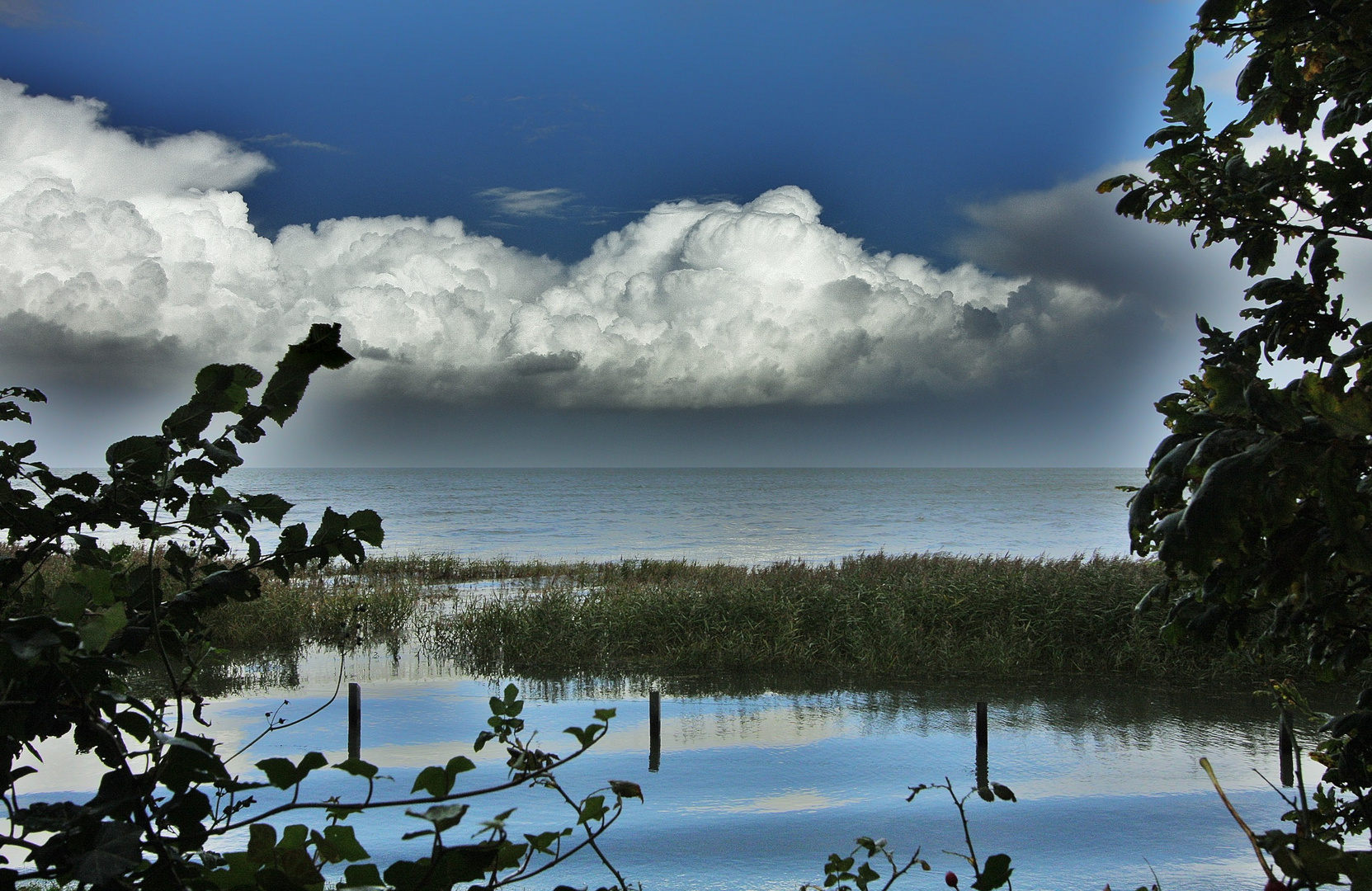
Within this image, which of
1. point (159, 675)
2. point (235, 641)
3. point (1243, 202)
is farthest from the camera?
point (235, 641)

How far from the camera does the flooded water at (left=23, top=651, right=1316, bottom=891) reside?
852 centimetres

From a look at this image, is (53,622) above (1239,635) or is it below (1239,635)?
above

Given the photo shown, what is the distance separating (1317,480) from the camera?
1.63m

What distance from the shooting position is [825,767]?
11.4 metres

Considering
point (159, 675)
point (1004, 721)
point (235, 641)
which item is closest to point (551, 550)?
point (235, 641)

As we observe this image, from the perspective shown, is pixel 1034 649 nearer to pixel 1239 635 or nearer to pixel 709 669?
pixel 709 669

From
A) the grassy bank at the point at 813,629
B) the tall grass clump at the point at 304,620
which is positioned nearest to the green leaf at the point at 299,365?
the grassy bank at the point at 813,629

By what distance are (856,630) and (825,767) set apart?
6.33 meters

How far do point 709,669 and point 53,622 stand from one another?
636 inches

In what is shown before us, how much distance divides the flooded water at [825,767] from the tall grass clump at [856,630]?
974 mm

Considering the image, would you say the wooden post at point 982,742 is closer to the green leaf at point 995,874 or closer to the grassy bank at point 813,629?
the grassy bank at point 813,629

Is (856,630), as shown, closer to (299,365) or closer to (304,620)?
(304,620)

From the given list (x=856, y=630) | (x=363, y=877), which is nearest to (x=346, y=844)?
(x=363, y=877)

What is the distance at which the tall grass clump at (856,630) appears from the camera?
1684cm
